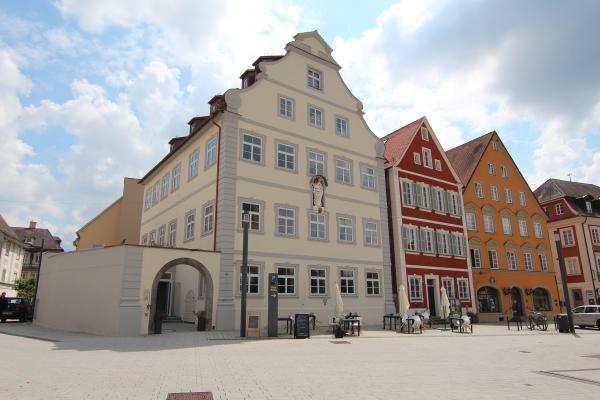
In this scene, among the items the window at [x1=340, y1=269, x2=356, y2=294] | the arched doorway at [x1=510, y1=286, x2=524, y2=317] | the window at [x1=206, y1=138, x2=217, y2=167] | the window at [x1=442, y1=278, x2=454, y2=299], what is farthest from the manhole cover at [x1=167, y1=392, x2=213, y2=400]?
the arched doorway at [x1=510, y1=286, x2=524, y2=317]

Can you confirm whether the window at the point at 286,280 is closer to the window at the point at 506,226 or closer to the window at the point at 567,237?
the window at the point at 506,226

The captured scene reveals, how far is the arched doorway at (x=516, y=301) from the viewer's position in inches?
1487

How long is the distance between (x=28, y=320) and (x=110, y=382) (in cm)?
2513

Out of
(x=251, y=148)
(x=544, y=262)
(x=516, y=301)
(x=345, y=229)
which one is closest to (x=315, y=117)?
(x=251, y=148)

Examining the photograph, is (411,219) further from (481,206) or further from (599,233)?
(599,233)

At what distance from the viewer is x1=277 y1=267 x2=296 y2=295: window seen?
23906mm

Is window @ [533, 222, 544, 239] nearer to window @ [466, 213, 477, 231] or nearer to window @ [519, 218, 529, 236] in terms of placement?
window @ [519, 218, 529, 236]

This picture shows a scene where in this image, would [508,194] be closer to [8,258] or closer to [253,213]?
[253,213]

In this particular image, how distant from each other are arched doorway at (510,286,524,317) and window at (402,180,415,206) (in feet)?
45.1

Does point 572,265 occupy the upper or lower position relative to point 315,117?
lower

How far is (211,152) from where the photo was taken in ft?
83.0

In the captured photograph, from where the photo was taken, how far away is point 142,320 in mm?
18875

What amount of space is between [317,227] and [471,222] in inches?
708

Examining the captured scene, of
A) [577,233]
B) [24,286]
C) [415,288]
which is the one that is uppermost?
[577,233]
